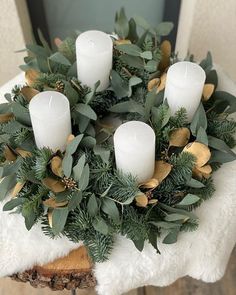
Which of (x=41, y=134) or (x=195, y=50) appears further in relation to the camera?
(x=195, y=50)

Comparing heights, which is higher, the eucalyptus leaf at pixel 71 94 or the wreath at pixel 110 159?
the eucalyptus leaf at pixel 71 94

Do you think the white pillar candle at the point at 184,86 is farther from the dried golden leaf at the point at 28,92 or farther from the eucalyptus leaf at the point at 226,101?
the dried golden leaf at the point at 28,92

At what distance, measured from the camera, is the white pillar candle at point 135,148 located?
68cm

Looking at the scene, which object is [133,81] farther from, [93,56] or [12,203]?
[12,203]

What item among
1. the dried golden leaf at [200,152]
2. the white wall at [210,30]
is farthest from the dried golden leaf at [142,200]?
the white wall at [210,30]

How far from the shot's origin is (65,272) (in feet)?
2.41

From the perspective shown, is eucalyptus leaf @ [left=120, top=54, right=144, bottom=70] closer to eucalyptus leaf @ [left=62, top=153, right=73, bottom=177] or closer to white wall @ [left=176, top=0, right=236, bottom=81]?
eucalyptus leaf @ [left=62, top=153, right=73, bottom=177]

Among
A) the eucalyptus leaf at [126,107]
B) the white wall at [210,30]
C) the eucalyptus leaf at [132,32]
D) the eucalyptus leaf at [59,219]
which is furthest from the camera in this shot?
the white wall at [210,30]

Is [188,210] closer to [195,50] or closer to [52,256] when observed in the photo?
[52,256]

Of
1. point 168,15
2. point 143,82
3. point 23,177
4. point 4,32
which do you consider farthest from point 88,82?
point 168,15

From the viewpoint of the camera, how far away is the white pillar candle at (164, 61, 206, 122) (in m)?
0.74

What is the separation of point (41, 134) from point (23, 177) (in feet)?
0.25

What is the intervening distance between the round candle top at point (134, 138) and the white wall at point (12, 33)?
0.57 m

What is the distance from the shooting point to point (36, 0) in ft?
4.04
